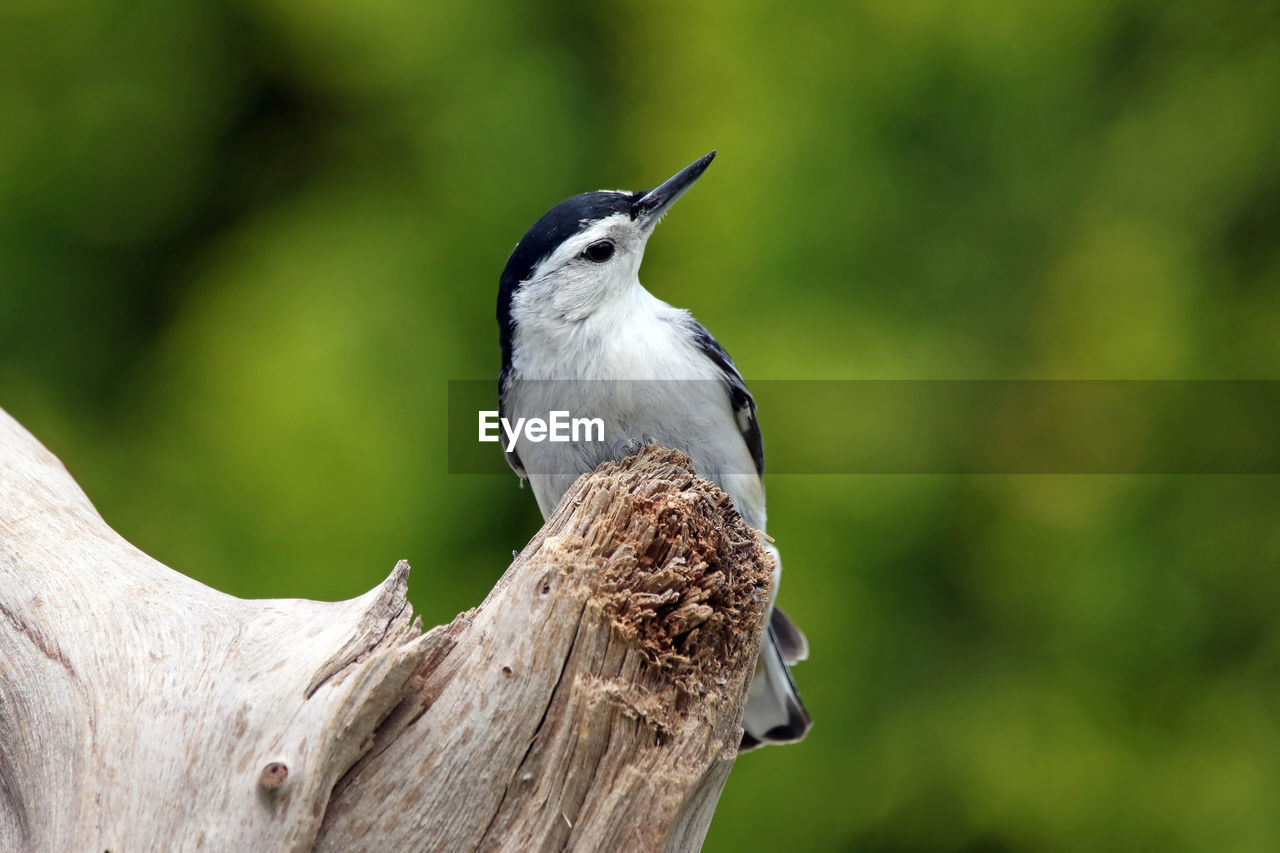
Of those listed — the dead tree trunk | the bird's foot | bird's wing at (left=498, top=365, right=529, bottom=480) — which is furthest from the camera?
bird's wing at (left=498, top=365, right=529, bottom=480)

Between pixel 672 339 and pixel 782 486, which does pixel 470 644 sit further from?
pixel 782 486

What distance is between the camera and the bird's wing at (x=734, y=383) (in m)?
2.70

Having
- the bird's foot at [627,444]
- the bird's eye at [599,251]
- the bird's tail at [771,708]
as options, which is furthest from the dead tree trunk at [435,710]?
the bird's tail at [771,708]

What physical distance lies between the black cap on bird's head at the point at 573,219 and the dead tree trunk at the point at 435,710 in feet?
2.64

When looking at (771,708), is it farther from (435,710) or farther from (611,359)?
(435,710)

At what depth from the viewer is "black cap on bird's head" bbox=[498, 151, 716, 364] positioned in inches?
97.5

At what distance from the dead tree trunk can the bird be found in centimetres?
62

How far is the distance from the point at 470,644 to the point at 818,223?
249cm

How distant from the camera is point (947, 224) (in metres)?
3.92

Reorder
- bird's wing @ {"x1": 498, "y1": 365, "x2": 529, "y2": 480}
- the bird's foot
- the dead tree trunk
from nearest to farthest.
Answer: the dead tree trunk, the bird's foot, bird's wing @ {"x1": 498, "y1": 365, "x2": 529, "y2": 480}

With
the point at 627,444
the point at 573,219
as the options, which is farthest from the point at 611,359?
the point at 573,219

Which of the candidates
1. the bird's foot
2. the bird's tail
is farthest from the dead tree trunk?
the bird's tail

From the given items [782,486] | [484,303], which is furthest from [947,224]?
[484,303]

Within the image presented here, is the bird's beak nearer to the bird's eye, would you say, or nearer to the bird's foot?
the bird's eye
